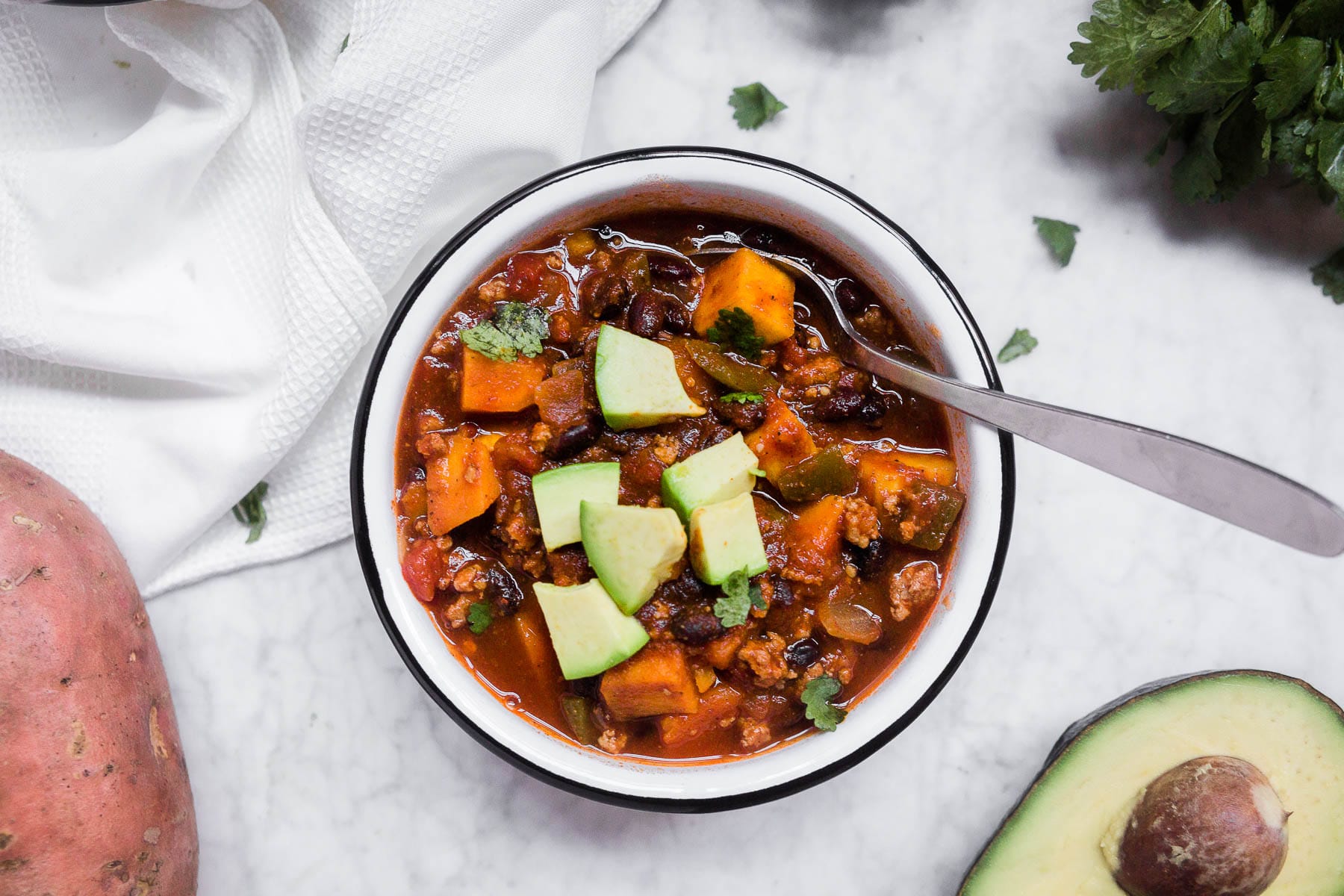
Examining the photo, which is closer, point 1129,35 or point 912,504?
point 912,504

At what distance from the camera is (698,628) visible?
2266 millimetres

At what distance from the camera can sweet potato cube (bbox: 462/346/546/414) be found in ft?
7.76

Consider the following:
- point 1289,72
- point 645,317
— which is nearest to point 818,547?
point 645,317

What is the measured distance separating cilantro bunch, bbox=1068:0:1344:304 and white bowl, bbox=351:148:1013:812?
0.80 metres

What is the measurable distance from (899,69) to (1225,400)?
1.31m

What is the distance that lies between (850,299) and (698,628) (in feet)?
2.82

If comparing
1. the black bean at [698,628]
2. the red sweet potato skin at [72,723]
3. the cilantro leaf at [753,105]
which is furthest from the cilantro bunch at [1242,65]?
the red sweet potato skin at [72,723]

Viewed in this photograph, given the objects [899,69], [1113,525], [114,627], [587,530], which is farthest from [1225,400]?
[114,627]

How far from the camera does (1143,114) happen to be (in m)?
2.93

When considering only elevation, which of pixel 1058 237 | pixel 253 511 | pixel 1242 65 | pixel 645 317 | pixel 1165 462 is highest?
pixel 1242 65

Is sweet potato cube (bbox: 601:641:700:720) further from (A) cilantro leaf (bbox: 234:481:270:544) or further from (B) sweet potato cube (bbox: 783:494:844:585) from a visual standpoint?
(A) cilantro leaf (bbox: 234:481:270:544)

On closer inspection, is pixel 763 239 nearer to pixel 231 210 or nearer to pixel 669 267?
pixel 669 267

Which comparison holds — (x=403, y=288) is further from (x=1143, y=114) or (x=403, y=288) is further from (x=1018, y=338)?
(x=1143, y=114)

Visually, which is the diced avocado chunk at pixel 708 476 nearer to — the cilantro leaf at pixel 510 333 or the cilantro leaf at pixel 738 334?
the cilantro leaf at pixel 738 334
